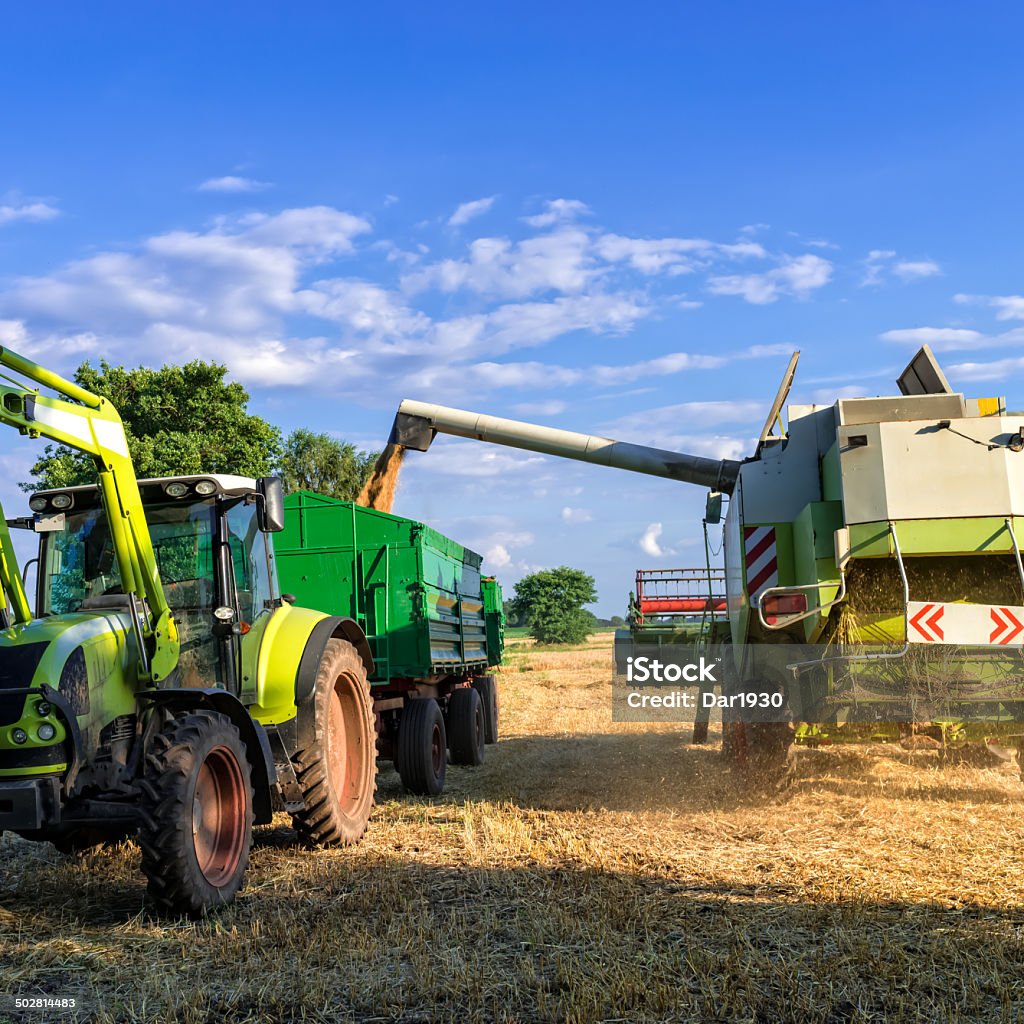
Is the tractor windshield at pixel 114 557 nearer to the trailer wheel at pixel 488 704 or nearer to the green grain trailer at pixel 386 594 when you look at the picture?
the green grain trailer at pixel 386 594

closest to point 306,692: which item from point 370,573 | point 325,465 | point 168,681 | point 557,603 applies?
point 168,681

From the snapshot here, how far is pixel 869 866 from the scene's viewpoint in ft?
18.2

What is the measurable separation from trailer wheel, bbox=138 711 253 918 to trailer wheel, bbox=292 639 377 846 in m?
0.92

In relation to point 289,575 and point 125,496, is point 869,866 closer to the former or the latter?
point 125,496

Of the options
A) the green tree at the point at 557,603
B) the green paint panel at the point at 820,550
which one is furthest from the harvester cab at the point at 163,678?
the green tree at the point at 557,603

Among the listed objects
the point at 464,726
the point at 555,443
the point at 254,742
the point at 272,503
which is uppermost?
the point at 555,443

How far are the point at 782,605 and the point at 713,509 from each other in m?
2.66

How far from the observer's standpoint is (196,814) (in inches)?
202

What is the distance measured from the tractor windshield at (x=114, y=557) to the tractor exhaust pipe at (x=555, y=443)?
5121 mm

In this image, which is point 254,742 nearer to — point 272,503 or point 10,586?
point 272,503

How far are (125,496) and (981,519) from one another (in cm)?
479

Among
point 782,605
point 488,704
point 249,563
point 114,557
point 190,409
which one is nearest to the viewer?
point 114,557

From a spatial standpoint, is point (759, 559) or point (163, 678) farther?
point (759, 559)

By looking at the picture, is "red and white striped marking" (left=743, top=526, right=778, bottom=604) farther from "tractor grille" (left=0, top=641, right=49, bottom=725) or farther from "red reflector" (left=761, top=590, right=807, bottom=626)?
"tractor grille" (left=0, top=641, right=49, bottom=725)
